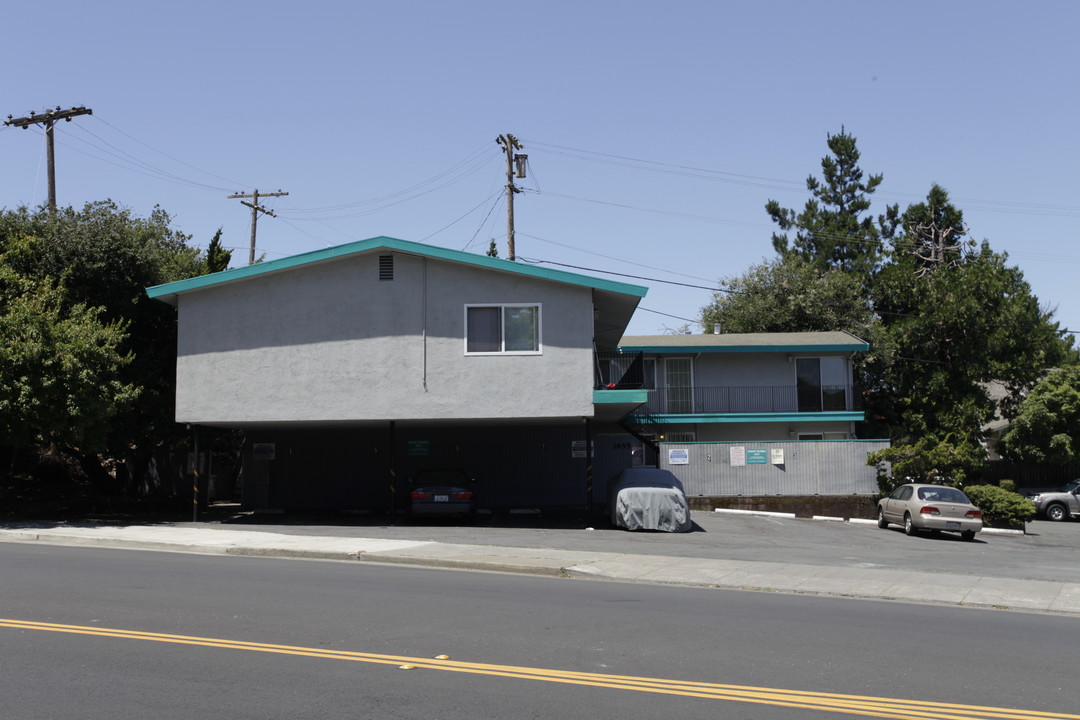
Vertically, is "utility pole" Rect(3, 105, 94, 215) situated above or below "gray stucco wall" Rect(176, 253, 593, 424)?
above

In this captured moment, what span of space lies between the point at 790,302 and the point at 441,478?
86.7 feet

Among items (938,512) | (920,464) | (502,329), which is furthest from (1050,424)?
(502,329)

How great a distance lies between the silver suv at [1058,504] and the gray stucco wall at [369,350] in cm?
2011

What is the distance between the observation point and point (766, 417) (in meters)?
35.4

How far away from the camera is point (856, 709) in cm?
683

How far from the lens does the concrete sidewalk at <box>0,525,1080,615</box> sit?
13.6m

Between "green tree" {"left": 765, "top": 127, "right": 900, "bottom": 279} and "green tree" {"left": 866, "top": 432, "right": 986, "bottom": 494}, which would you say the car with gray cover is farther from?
"green tree" {"left": 765, "top": 127, "right": 900, "bottom": 279}

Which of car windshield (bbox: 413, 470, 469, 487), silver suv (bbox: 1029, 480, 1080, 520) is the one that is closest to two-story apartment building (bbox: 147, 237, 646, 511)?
car windshield (bbox: 413, 470, 469, 487)

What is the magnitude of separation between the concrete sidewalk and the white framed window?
5.23 m

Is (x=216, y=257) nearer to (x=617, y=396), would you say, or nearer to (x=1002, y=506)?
(x=617, y=396)

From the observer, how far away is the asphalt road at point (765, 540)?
1764 cm

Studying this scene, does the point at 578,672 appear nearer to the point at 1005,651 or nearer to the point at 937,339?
the point at 1005,651

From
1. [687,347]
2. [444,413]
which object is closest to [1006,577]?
[444,413]

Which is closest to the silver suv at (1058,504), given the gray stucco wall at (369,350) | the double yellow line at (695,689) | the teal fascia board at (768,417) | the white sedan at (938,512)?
the teal fascia board at (768,417)
